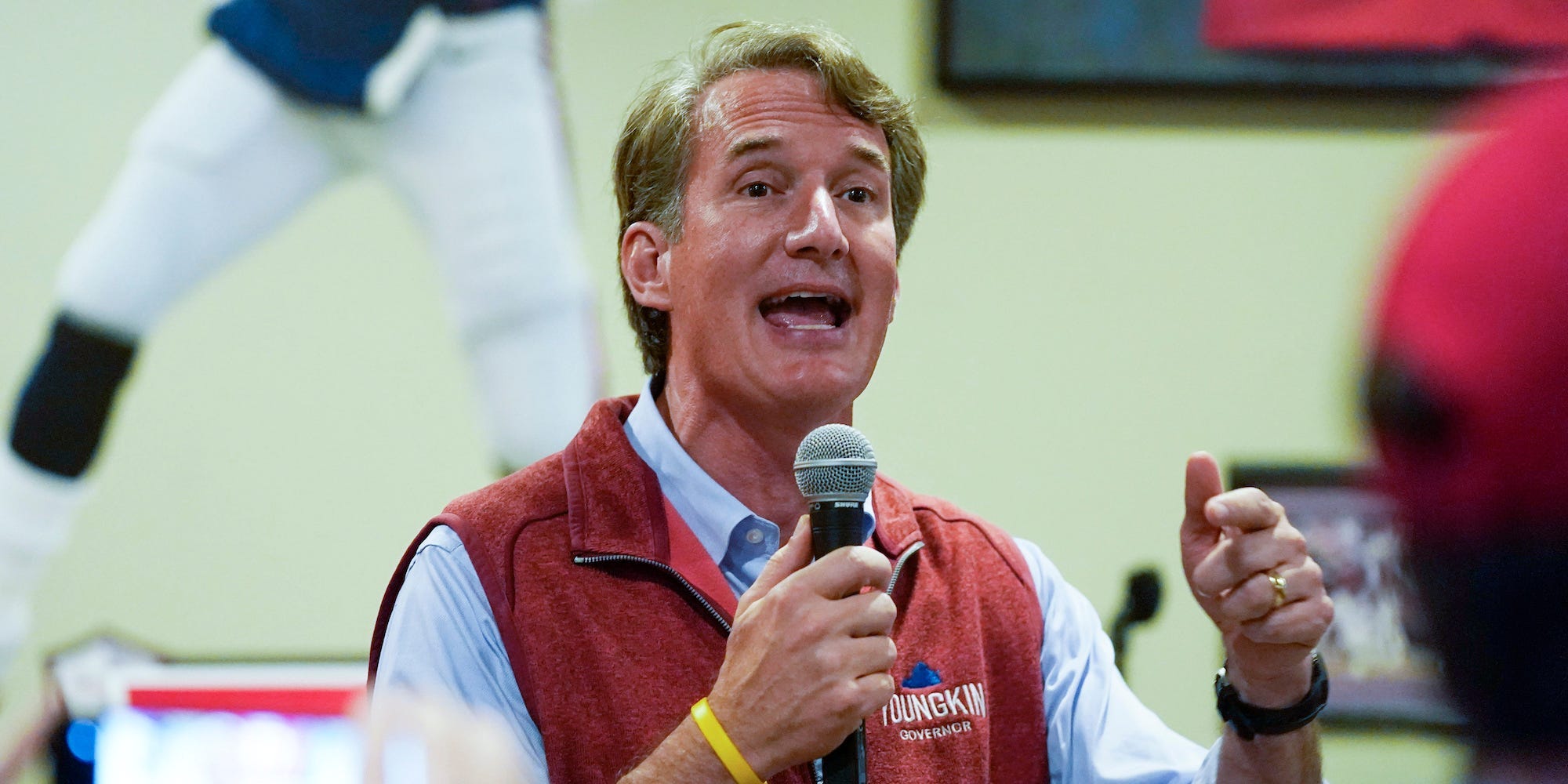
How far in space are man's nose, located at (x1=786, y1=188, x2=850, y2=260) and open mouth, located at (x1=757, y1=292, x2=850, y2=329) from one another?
46 millimetres

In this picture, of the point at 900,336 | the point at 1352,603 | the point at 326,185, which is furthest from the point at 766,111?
the point at 1352,603

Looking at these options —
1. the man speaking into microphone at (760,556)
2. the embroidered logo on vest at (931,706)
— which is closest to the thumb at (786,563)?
the man speaking into microphone at (760,556)

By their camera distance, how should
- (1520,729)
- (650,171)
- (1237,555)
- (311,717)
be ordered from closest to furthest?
1. (1520,729)
2. (1237,555)
3. (650,171)
4. (311,717)

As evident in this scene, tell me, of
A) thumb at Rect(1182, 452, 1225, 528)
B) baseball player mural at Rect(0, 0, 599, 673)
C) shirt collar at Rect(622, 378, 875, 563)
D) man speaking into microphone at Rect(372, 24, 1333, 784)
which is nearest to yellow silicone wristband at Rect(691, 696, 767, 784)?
man speaking into microphone at Rect(372, 24, 1333, 784)

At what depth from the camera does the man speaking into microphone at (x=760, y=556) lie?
1248mm

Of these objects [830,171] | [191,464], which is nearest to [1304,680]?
[830,171]

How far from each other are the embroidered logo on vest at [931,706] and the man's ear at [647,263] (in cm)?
53

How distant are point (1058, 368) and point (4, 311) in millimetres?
1846

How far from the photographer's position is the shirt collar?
149 centimetres

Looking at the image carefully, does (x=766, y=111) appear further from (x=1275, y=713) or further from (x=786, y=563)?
(x=1275, y=713)

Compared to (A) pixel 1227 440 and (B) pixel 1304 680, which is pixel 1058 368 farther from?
(B) pixel 1304 680

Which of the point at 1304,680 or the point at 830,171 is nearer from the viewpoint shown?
the point at 1304,680

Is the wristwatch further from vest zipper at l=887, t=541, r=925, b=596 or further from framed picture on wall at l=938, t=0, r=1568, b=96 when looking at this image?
framed picture on wall at l=938, t=0, r=1568, b=96

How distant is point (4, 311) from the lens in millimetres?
2334
